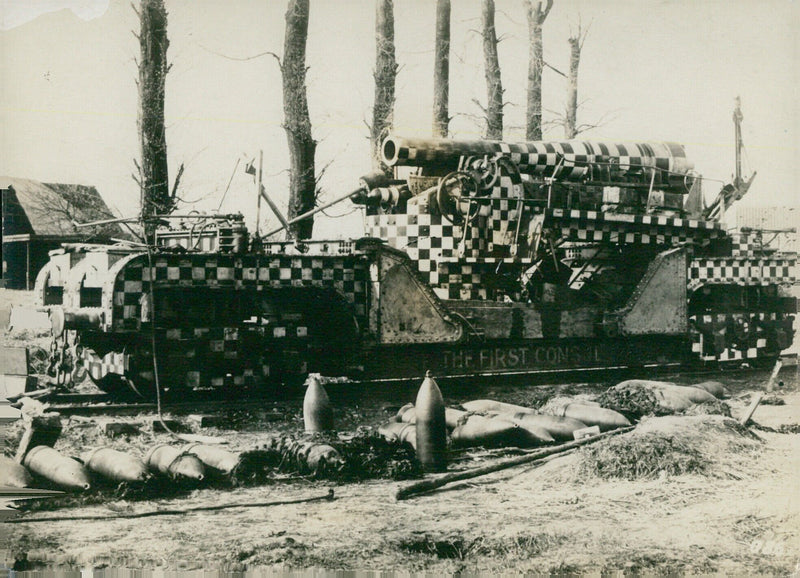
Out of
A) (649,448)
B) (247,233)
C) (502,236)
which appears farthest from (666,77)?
(247,233)

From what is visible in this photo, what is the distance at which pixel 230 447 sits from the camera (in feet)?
18.8

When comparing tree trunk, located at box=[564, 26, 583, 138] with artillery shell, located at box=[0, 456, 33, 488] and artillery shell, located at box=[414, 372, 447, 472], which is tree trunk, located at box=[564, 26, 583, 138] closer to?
artillery shell, located at box=[414, 372, 447, 472]

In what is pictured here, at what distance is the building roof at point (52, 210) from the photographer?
Answer: 5.88m

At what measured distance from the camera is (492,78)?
6949 millimetres

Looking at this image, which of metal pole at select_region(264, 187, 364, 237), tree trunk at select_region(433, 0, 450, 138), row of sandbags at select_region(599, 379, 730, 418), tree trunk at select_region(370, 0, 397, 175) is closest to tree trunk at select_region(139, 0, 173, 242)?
metal pole at select_region(264, 187, 364, 237)

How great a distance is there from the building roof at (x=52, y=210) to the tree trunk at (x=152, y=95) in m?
0.44

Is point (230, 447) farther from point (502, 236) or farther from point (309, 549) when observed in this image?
point (502, 236)

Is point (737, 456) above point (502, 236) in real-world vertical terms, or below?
below

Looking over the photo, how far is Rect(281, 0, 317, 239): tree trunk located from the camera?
6.19 metres

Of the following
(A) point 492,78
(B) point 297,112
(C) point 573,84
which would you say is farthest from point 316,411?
(C) point 573,84

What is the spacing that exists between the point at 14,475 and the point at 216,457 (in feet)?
4.00

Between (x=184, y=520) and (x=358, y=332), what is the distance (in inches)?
93.4

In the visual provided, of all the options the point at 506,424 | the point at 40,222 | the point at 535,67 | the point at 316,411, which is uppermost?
the point at 535,67

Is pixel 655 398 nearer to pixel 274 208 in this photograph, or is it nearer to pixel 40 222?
pixel 274 208
